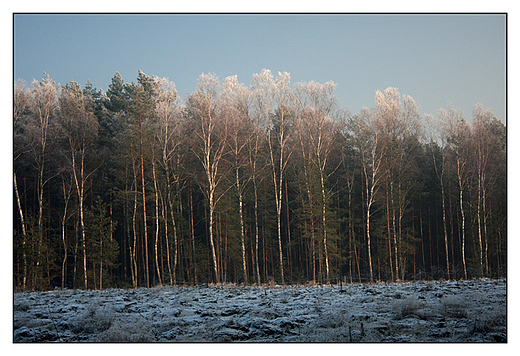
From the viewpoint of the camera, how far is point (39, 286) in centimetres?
1677

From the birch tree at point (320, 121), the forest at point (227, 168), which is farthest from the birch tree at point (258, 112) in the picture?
the birch tree at point (320, 121)

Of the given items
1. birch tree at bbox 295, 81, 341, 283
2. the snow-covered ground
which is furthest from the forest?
the snow-covered ground

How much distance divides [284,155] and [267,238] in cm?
743

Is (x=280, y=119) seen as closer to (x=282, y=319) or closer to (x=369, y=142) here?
(x=369, y=142)

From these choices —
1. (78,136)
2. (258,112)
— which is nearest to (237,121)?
(258,112)

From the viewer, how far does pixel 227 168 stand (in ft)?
76.3

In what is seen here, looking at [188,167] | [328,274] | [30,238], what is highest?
[188,167]

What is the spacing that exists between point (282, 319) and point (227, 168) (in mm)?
14754

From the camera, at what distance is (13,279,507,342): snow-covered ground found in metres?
8.52
